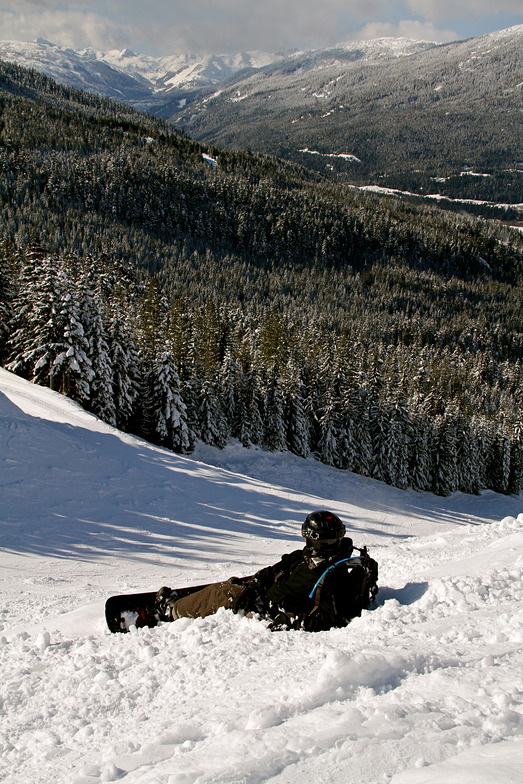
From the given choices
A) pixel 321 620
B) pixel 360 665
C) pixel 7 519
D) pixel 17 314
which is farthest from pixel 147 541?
pixel 17 314

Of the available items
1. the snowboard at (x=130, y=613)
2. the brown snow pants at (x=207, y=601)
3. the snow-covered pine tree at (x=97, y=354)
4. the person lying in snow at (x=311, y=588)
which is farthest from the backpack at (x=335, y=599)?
the snow-covered pine tree at (x=97, y=354)

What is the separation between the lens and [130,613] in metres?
6.25

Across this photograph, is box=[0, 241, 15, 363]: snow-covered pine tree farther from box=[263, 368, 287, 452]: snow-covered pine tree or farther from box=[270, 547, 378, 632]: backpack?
box=[270, 547, 378, 632]: backpack

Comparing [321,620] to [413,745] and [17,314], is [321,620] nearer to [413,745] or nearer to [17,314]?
[413,745]

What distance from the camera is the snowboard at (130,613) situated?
6109 mm

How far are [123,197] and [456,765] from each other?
153356 millimetres

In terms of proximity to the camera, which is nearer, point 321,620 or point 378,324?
point 321,620

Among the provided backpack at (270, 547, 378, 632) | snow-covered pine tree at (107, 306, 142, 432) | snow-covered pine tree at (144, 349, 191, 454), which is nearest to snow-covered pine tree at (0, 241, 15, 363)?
snow-covered pine tree at (107, 306, 142, 432)

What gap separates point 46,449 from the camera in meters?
18.6

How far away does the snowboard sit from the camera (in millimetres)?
6109

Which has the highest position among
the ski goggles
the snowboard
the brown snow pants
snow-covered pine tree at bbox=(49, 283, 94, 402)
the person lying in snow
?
snow-covered pine tree at bbox=(49, 283, 94, 402)

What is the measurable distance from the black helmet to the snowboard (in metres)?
2.42

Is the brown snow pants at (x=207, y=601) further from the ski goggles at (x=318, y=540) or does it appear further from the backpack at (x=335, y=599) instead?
the ski goggles at (x=318, y=540)

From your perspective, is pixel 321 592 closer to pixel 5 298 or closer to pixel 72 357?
pixel 72 357
